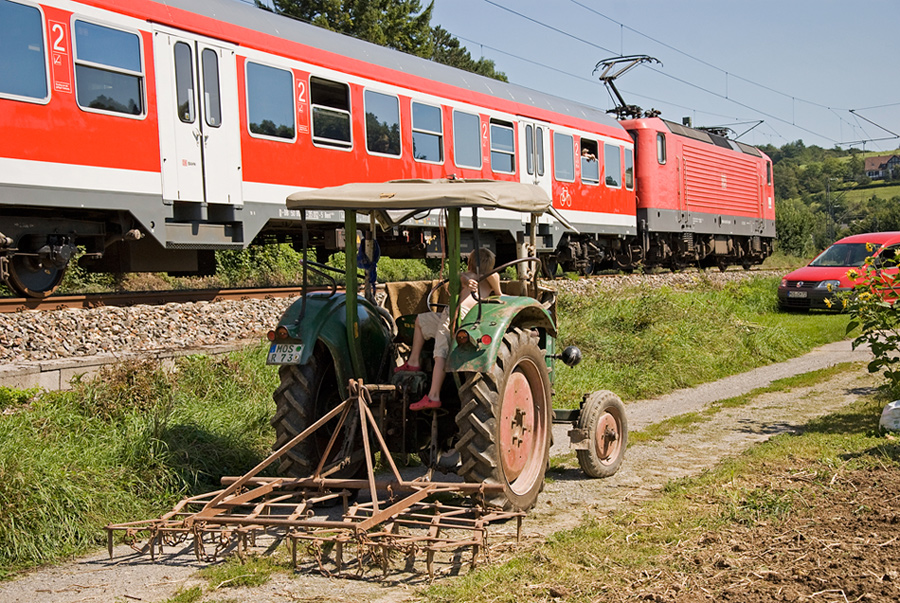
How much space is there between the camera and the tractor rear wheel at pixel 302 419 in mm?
6367

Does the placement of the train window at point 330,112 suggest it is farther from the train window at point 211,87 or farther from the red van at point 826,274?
the red van at point 826,274

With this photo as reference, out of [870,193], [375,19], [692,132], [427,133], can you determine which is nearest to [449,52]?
[375,19]

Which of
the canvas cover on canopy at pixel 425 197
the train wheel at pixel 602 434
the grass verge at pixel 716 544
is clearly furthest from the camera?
the train wheel at pixel 602 434

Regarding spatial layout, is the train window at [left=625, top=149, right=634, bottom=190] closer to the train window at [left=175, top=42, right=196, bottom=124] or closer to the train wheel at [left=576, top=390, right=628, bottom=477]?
the train window at [left=175, top=42, right=196, bottom=124]

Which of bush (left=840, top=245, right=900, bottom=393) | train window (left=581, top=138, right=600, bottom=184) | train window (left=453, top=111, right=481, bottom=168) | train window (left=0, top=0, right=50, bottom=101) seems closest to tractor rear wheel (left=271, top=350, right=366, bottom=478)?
bush (left=840, top=245, right=900, bottom=393)

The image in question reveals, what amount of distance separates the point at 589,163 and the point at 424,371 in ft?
51.8

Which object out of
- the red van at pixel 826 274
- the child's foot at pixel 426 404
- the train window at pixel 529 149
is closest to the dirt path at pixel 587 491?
the child's foot at pixel 426 404

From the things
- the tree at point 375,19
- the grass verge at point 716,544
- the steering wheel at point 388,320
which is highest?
the tree at point 375,19

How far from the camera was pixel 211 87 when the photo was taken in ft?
40.1

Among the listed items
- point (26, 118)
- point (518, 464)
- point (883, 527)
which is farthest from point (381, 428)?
point (26, 118)

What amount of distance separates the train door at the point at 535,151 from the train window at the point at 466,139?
1.63 m

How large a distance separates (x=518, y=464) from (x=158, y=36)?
779cm

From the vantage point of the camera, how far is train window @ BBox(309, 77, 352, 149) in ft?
45.2

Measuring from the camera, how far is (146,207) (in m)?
11.4
